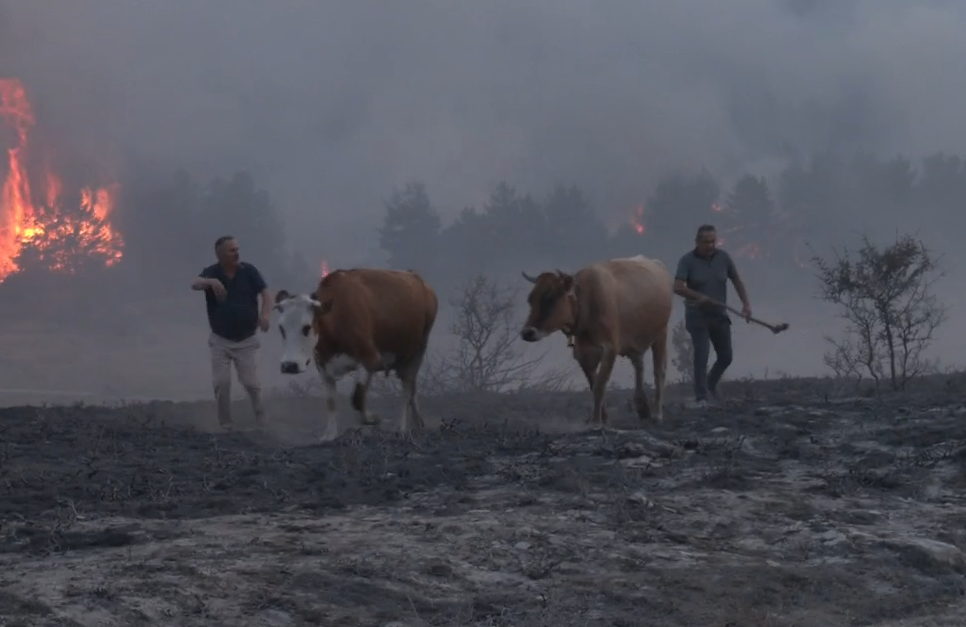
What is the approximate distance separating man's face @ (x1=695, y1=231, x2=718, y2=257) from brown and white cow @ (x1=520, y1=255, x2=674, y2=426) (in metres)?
0.84

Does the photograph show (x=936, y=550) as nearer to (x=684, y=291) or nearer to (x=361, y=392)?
(x=361, y=392)

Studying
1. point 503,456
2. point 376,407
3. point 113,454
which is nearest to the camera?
point 503,456

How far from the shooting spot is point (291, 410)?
1920cm

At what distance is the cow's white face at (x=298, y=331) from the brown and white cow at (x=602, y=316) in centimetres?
205

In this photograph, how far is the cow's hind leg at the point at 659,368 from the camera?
13.6 m

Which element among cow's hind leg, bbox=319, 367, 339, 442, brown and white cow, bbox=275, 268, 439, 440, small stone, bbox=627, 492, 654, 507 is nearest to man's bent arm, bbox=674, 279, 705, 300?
brown and white cow, bbox=275, 268, 439, 440

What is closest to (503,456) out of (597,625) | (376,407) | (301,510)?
(301,510)

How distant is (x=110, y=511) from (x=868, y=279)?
1295 cm

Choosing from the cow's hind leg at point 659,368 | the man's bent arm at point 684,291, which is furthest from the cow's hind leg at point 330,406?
the man's bent arm at point 684,291

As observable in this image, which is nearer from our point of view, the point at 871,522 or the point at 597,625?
the point at 597,625

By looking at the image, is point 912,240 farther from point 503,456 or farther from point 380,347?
point 503,456

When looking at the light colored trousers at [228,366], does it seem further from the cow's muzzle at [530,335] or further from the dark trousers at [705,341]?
the dark trousers at [705,341]

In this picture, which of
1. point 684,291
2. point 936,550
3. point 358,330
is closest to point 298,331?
point 358,330

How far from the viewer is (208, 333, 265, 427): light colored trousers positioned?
44.9 feet
